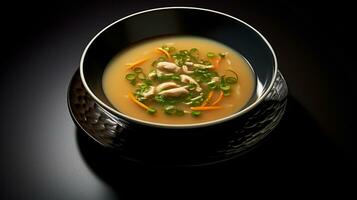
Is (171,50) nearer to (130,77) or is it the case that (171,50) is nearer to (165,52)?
(165,52)

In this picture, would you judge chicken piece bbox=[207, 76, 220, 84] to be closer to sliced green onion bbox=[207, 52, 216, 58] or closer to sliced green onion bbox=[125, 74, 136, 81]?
sliced green onion bbox=[207, 52, 216, 58]

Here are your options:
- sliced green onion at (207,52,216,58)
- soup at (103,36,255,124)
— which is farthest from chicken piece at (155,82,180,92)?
sliced green onion at (207,52,216,58)

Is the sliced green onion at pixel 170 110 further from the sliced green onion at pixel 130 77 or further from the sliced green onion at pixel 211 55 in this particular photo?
the sliced green onion at pixel 211 55

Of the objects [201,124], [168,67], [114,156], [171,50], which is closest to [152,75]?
[168,67]

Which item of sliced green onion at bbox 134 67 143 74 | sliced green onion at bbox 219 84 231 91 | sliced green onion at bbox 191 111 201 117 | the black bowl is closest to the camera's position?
the black bowl

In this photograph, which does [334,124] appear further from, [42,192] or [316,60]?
[42,192]

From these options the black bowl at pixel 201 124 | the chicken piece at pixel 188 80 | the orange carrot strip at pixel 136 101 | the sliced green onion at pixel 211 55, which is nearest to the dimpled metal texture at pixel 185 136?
the black bowl at pixel 201 124
